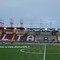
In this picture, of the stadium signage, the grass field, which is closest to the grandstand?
the stadium signage

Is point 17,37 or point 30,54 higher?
point 17,37

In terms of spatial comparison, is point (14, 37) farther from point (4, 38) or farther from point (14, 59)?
point (14, 59)

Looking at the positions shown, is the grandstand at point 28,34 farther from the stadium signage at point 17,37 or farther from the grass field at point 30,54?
Result: the grass field at point 30,54

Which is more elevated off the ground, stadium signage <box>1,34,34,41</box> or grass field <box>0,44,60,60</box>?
stadium signage <box>1,34,34,41</box>

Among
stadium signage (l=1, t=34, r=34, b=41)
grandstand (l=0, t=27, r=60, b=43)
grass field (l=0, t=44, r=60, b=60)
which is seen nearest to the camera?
grass field (l=0, t=44, r=60, b=60)

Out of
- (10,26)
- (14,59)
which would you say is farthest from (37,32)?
(14,59)

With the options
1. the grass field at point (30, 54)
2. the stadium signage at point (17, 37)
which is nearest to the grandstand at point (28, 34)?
the stadium signage at point (17, 37)

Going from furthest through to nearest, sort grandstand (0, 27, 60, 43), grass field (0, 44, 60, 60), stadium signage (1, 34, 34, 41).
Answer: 1. stadium signage (1, 34, 34, 41)
2. grandstand (0, 27, 60, 43)
3. grass field (0, 44, 60, 60)

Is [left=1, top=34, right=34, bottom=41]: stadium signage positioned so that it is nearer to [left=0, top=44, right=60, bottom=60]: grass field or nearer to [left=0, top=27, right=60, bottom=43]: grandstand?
[left=0, top=27, right=60, bottom=43]: grandstand

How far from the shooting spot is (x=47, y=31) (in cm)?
7594

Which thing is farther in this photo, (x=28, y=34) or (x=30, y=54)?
(x=28, y=34)

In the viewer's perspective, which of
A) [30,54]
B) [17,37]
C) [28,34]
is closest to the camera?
[30,54]

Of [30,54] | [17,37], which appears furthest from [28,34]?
[30,54]

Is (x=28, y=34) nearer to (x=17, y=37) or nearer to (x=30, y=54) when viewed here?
(x=17, y=37)
